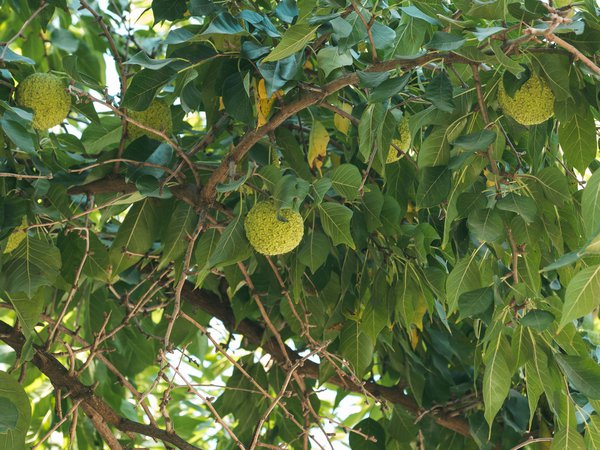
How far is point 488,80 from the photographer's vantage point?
1365 millimetres

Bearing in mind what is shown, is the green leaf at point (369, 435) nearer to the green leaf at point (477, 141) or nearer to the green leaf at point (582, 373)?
the green leaf at point (582, 373)

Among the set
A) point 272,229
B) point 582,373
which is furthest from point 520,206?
point 272,229

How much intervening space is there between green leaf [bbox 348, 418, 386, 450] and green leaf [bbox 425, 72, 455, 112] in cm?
87

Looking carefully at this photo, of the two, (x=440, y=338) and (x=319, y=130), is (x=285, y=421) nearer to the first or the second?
Result: (x=440, y=338)

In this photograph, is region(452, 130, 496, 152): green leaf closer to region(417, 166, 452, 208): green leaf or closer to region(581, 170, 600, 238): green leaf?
region(417, 166, 452, 208): green leaf

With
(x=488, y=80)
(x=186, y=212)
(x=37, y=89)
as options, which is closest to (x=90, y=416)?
(x=186, y=212)

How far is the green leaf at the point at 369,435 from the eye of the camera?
1.88 meters

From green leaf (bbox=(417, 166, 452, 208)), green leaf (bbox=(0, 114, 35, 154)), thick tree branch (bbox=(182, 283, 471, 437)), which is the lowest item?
thick tree branch (bbox=(182, 283, 471, 437))

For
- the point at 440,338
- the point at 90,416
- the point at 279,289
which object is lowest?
the point at 440,338

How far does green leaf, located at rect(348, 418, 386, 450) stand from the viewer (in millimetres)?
1883

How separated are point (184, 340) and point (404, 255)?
2.29ft

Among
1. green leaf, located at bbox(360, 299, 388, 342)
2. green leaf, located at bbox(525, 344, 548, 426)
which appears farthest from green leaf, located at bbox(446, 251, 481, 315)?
green leaf, located at bbox(360, 299, 388, 342)

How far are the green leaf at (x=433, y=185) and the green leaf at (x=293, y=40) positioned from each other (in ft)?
0.90

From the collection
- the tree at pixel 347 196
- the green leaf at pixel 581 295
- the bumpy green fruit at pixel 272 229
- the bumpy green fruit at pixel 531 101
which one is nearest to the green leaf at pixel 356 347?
the tree at pixel 347 196
